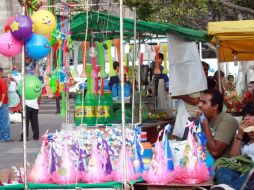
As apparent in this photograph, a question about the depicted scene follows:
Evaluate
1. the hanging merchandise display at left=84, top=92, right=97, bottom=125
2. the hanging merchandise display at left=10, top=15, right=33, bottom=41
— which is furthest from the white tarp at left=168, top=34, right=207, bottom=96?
the hanging merchandise display at left=10, top=15, right=33, bottom=41

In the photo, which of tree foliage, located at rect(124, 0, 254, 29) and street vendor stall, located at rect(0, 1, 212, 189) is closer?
street vendor stall, located at rect(0, 1, 212, 189)

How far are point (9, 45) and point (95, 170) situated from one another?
1.47 meters

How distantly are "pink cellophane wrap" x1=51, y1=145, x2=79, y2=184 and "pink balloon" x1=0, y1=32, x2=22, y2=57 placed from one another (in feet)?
3.65

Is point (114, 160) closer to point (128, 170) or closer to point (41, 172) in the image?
point (128, 170)

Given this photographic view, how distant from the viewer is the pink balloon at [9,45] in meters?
6.54

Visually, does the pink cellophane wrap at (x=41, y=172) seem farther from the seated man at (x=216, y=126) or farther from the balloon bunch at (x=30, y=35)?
the seated man at (x=216, y=126)

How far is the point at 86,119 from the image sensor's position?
989 cm

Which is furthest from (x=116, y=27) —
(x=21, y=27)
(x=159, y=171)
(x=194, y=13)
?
(x=194, y=13)

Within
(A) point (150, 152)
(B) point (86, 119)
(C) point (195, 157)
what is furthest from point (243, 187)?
(B) point (86, 119)

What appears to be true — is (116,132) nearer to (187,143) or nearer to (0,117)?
(187,143)

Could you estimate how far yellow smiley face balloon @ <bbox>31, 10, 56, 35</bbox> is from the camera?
6.62m

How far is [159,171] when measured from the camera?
632 centimetres

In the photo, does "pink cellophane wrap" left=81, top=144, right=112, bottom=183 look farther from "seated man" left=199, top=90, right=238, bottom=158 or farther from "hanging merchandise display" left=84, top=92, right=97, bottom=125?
"hanging merchandise display" left=84, top=92, right=97, bottom=125

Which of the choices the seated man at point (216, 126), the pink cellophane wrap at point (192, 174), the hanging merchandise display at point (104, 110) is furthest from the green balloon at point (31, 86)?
the hanging merchandise display at point (104, 110)
